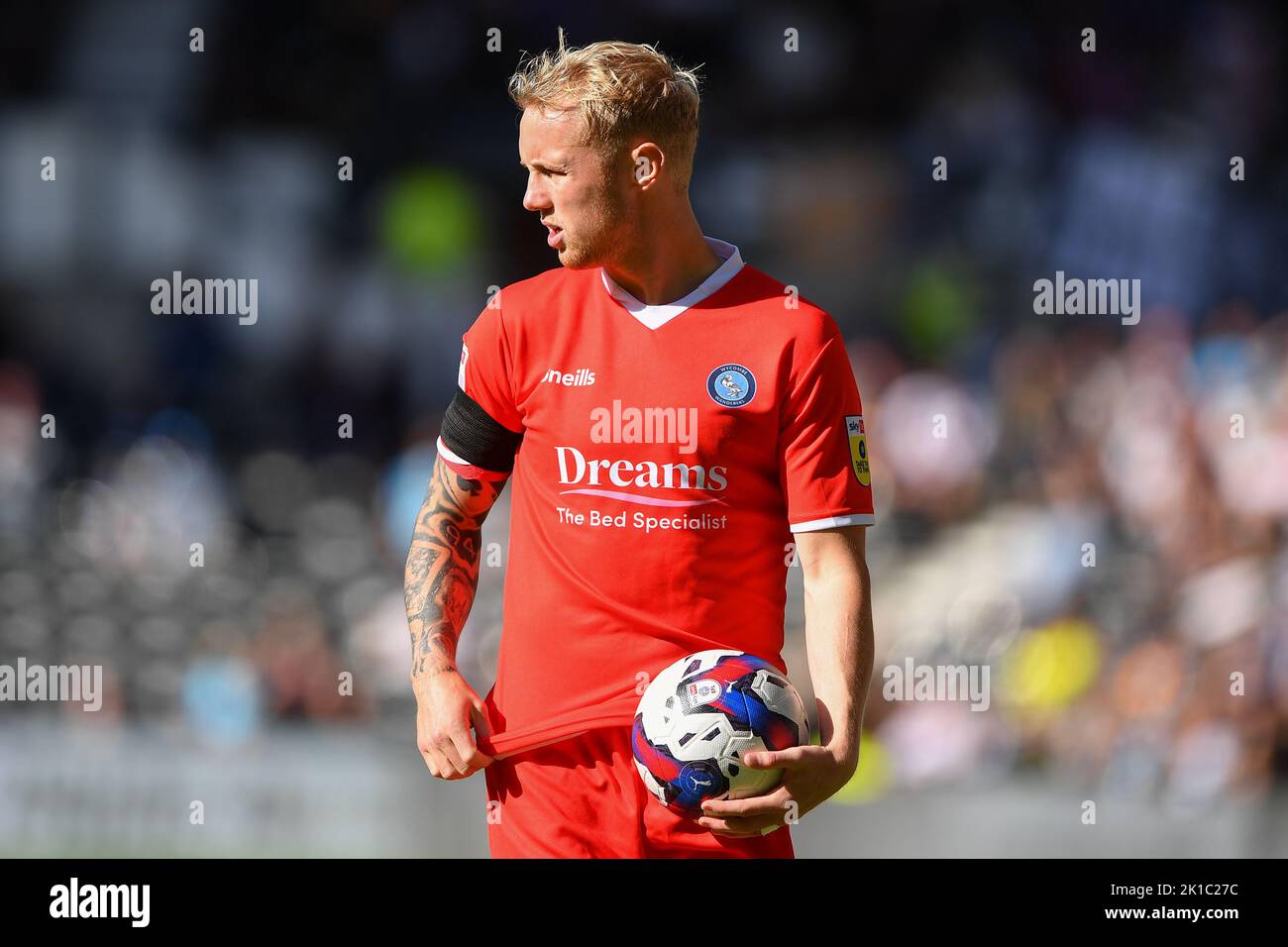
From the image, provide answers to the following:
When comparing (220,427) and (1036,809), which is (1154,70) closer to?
(1036,809)

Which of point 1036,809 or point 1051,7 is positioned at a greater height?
point 1051,7

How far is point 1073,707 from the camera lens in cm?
701

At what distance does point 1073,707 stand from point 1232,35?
193 inches

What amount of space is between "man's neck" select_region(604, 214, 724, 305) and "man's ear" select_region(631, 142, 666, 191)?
0.12 m

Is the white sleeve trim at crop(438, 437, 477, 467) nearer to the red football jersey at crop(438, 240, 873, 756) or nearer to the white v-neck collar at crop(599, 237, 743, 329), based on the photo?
the red football jersey at crop(438, 240, 873, 756)

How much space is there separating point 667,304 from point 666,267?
0.07 metres

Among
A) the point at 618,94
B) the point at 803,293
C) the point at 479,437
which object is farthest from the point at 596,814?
the point at 803,293

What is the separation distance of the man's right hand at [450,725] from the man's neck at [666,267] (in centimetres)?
86

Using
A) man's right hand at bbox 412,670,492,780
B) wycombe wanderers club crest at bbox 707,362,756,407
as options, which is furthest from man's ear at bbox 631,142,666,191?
man's right hand at bbox 412,670,492,780

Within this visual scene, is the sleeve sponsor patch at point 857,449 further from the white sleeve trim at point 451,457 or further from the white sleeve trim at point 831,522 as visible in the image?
the white sleeve trim at point 451,457

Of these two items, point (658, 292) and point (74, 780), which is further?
point (74, 780)
